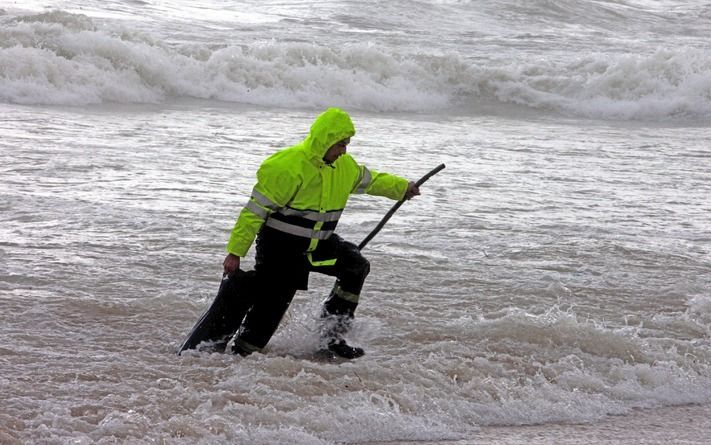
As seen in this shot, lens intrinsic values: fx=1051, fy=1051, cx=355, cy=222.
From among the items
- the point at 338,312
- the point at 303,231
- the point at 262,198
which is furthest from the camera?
the point at 338,312

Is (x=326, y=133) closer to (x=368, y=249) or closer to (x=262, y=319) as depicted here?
(x=262, y=319)

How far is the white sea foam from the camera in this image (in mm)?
17977

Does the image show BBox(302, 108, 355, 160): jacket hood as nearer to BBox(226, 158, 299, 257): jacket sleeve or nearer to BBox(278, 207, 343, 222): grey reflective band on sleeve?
BBox(226, 158, 299, 257): jacket sleeve

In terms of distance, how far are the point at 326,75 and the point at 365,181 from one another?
14.5 m

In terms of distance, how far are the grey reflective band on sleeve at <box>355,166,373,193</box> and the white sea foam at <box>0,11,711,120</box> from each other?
11.4 metres

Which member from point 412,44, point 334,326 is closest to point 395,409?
point 334,326

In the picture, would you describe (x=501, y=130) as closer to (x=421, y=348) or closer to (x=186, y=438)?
(x=421, y=348)

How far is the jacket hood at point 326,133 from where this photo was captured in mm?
5523

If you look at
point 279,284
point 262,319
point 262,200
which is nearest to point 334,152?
point 262,200

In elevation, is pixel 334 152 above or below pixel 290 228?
above

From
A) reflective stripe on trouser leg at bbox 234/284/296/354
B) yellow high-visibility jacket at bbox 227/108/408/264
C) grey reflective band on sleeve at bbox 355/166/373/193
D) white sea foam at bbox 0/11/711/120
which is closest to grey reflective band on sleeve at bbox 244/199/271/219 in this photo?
yellow high-visibility jacket at bbox 227/108/408/264

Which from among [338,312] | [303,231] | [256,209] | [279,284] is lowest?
[338,312]

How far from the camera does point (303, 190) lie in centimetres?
561

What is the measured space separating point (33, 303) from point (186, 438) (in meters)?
2.37
